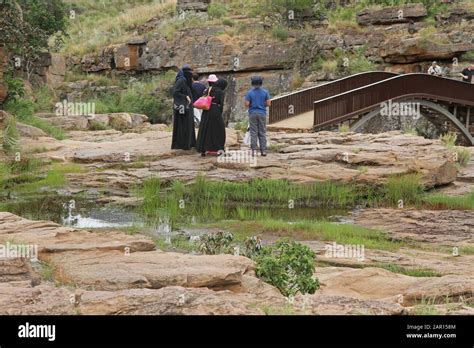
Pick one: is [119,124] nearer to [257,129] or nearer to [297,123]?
[297,123]

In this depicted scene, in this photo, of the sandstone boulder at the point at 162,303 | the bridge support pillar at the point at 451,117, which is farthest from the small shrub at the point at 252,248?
the bridge support pillar at the point at 451,117

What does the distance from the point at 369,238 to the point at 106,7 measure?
47629 millimetres

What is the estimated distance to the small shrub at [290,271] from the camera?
27.1ft

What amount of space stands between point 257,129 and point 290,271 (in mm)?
9348

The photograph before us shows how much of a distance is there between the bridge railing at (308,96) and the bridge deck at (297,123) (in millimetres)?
230

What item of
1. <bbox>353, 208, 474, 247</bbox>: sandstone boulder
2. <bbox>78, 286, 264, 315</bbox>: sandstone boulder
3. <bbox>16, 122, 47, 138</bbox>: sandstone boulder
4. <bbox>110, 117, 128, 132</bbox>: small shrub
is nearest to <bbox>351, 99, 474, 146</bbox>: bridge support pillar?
<bbox>110, 117, 128, 132</bbox>: small shrub

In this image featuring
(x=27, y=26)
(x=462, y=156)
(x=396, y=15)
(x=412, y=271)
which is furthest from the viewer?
(x=396, y=15)

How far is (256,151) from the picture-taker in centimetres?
1791

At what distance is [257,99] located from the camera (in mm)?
17375

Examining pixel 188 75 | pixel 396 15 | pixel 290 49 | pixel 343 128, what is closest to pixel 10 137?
pixel 188 75

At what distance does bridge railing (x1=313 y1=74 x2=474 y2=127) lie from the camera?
24.8 metres

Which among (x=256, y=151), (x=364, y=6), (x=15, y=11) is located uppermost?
(x=364, y=6)

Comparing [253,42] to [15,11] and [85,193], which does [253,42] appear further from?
[85,193]
